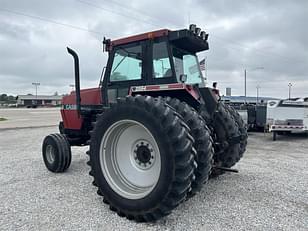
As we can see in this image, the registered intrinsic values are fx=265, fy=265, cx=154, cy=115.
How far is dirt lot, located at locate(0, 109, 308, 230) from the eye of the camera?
313 centimetres

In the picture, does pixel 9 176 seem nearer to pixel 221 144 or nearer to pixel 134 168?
pixel 134 168

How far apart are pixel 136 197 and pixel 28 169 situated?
11.7 feet

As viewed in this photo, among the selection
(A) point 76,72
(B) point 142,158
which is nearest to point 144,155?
(B) point 142,158

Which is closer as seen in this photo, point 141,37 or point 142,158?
point 142,158

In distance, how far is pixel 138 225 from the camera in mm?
3109

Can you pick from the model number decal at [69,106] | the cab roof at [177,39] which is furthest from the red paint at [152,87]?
the model number decal at [69,106]

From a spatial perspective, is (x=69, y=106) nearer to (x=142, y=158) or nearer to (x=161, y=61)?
(x=161, y=61)

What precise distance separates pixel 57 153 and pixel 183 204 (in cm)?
283

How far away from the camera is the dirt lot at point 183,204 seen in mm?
3131

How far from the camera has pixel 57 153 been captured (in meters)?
5.23

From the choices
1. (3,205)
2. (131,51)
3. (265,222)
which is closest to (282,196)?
(265,222)

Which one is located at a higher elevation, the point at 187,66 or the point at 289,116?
the point at 187,66

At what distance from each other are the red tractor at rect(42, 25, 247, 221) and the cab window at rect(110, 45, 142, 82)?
0.05 feet

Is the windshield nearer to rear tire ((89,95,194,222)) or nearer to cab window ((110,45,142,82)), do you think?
cab window ((110,45,142,82))
